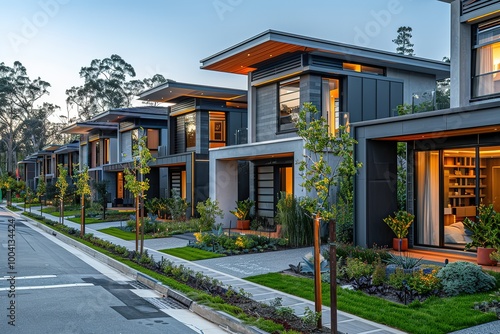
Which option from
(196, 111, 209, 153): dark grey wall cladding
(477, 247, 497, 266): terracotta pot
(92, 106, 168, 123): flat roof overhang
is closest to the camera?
(477, 247, 497, 266): terracotta pot

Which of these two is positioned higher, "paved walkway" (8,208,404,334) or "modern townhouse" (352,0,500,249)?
"modern townhouse" (352,0,500,249)

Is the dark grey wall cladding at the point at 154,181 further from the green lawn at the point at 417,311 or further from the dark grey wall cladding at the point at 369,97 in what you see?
the green lawn at the point at 417,311

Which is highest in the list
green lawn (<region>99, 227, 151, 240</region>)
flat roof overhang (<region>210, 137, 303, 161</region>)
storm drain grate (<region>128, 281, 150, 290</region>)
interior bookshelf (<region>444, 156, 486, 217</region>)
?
flat roof overhang (<region>210, 137, 303, 161</region>)

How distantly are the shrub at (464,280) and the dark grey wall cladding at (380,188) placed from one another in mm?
5145

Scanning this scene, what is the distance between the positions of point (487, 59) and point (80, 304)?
39.4ft

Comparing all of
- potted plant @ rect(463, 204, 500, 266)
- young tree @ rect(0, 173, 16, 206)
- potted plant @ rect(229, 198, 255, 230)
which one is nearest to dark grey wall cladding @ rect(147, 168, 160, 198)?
potted plant @ rect(229, 198, 255, 230)

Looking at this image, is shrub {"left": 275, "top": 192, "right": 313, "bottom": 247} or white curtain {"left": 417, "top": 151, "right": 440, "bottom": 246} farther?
shrub {"left": 275, "top": 192, "right": 313, "bottom": 247}

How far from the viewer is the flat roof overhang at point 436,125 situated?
12.1 metres

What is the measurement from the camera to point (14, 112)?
73375 mm

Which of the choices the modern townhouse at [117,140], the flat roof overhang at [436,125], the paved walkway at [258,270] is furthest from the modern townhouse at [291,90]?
the modern townhouse at [117,140]

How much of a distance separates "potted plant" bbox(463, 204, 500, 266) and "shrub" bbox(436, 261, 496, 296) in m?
2.66

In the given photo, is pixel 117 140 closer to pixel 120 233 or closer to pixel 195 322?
pixel 120 233

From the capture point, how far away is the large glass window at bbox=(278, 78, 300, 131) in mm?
21219

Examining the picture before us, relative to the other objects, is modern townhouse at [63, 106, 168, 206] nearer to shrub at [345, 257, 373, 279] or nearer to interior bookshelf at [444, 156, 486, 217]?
interior bookshelf at [444, 156, 486, 217]
